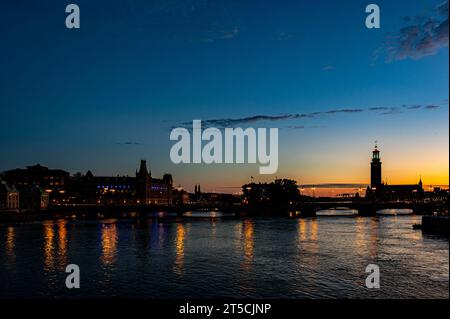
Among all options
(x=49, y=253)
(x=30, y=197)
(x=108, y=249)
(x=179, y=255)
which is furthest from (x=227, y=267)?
(x=30, y=197)

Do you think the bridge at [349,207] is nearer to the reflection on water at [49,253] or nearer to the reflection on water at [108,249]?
the reflection on water at [108,249]

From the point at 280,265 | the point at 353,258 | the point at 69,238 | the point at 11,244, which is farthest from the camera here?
the point at 69,238

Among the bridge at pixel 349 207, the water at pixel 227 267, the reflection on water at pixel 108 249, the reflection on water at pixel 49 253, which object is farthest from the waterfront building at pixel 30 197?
the reflection on water at pixel 108 249

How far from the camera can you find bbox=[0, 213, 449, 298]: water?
3197cm

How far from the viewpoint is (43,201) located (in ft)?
575

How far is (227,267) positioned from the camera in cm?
4222

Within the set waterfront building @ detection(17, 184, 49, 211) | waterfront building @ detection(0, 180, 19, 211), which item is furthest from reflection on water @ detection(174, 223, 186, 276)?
waterfront building @ detection(17, 184, 49, 211)
